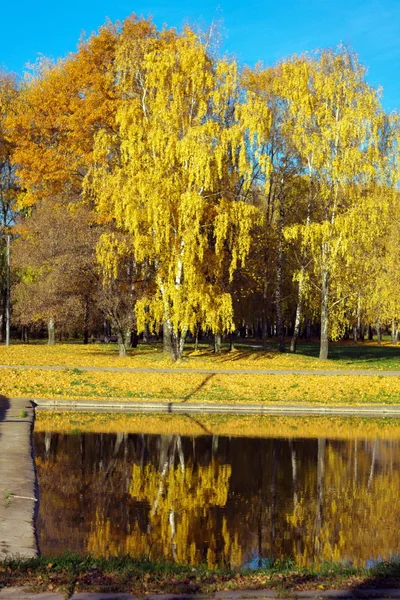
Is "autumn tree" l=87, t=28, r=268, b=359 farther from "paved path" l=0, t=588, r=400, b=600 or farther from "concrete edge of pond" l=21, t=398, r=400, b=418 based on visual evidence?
"paved path" l=0, t=588, r=400, b=600

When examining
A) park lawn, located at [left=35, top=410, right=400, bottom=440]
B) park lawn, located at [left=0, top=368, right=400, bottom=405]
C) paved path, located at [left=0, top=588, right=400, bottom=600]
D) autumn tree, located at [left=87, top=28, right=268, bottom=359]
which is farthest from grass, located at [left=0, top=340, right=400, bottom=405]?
paved path, located at [left=0, top=588, right=400, bottom=600]

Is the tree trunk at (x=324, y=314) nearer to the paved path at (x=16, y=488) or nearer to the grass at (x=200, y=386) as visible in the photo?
the grass at (x=200, y=386)

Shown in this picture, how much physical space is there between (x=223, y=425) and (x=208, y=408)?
3.67 metres

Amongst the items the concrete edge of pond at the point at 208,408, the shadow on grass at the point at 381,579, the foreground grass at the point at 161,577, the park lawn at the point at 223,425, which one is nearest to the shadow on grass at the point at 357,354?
the concrete edge of pond at the point at 208,408

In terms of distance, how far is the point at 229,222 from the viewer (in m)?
34.9

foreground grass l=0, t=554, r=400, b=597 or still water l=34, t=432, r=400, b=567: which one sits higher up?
foreground grass l=0, t=554, r=400, b=597

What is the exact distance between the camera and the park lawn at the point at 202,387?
88.0 ft

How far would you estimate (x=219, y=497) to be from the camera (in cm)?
1302

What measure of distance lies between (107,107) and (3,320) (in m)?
26.0

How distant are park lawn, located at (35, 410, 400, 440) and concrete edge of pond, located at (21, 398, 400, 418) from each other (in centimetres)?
91

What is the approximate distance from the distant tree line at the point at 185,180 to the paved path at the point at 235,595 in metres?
26.5

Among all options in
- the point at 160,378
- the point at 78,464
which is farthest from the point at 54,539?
the point at 160,378

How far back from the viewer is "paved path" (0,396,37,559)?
9.06 metres

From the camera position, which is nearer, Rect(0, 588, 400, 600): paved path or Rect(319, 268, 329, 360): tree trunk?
Rect(0, 588, 400, 600): paved path
